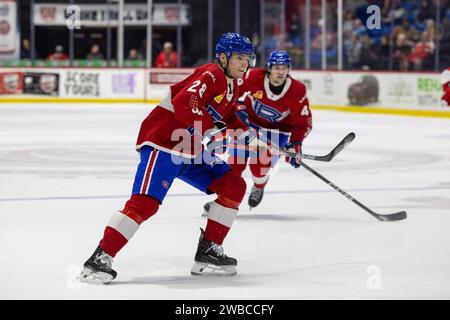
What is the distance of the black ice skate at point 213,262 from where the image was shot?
4219 mm

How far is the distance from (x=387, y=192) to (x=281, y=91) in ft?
3.98

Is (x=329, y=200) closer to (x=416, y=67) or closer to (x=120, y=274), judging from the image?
(x=120, y=274)

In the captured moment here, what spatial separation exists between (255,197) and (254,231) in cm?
92

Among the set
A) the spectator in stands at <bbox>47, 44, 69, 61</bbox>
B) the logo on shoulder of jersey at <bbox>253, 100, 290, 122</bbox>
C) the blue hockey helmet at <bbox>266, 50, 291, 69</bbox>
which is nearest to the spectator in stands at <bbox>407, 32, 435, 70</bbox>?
the spectator in stands at <bbox>47, 44, 69, 61</bbox>

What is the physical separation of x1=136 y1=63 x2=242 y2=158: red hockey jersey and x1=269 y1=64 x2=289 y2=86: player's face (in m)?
2.15

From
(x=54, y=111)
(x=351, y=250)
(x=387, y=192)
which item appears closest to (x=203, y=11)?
(x=54, y=111)

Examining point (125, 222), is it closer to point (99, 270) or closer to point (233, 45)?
point (99, 270)

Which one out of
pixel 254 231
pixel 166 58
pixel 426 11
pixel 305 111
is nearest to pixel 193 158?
pixel 254 231

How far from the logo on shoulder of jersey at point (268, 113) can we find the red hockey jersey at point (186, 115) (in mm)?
2355

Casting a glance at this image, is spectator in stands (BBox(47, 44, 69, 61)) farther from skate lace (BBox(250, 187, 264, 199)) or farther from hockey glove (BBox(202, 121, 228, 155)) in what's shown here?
hockey glove (BBox(202, 121, 228, 155))

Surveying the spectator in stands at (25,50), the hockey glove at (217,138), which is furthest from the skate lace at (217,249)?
the spectator in stands at (25,50)

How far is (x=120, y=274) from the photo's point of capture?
13.8ft

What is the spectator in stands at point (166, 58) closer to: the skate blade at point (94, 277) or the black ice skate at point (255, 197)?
the black ice skate at point (255, 197)
